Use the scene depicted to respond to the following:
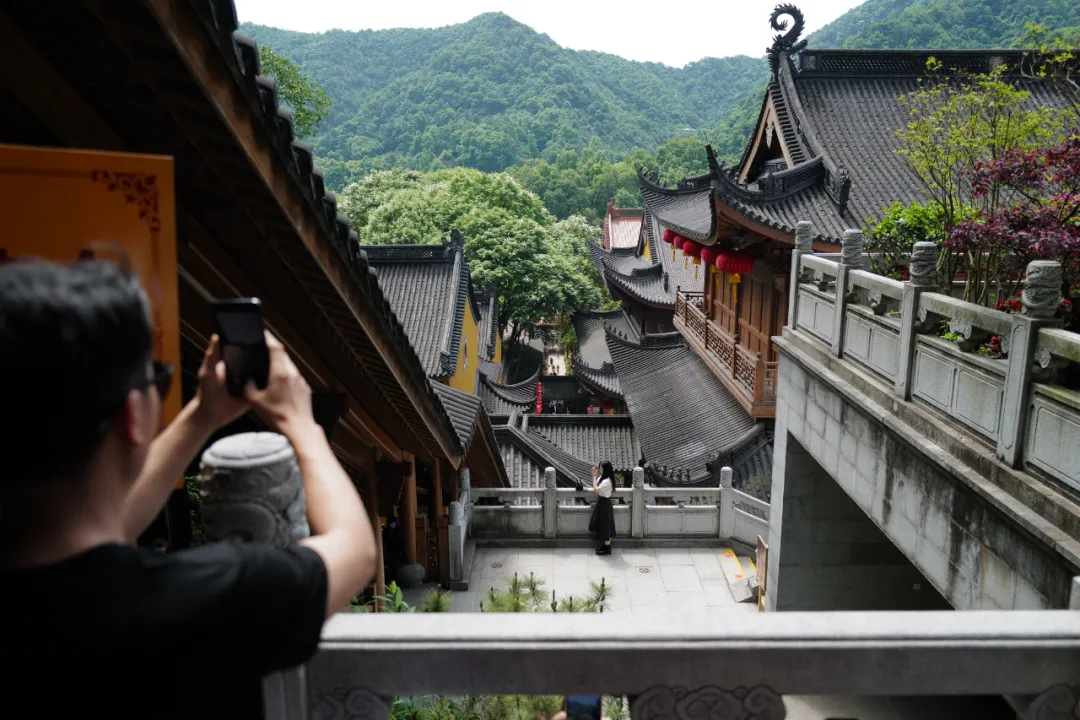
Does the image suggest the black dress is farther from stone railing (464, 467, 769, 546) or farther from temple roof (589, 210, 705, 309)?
temple roof (589, 210, 705, 309)

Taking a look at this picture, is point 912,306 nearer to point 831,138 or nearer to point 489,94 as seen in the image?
point 831,138

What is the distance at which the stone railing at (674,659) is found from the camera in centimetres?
215

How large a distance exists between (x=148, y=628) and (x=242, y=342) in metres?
0.56

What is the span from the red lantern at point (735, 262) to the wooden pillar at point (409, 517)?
662 cm

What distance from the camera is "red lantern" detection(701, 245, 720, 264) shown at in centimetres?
1443

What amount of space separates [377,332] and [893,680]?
3.43 m

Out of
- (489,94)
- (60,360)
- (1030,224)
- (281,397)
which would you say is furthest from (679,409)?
(489,94)

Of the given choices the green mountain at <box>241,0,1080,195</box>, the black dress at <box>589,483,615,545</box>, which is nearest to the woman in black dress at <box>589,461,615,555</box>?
the black dress at <box>589,483,615,545</box>

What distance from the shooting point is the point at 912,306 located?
6.00 metres

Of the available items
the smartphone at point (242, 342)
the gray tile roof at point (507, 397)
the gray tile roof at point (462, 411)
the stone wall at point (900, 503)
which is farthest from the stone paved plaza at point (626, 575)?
the smartphone at point (242, 342)

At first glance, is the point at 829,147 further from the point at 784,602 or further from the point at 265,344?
the point at 265,344

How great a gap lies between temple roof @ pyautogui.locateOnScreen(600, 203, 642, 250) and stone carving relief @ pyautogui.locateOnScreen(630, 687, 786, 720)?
160 ft

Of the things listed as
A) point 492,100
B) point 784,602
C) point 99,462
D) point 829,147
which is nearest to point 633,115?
point 492,100

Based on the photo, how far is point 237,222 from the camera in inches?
138
